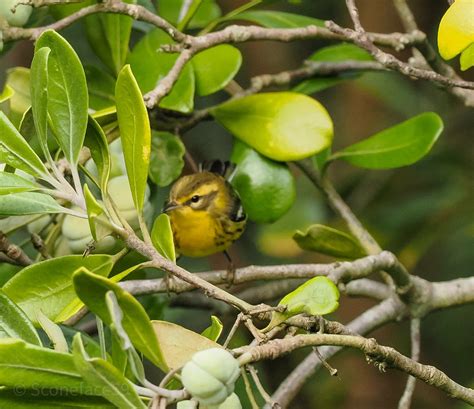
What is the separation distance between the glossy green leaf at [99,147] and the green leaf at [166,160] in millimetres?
494

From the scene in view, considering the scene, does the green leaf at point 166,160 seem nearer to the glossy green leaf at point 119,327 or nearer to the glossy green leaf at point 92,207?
the glossy green leaf at point 92,207

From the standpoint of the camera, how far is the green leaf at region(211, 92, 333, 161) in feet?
6.06

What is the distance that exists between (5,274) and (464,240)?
1.76 metres

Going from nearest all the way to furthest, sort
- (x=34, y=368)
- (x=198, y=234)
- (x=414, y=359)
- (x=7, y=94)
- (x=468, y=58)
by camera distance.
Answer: (x=34, y=368) < (x=468, y=58) < (x=7, y=94) < (x=414, y=359) < (x=198, y=234)

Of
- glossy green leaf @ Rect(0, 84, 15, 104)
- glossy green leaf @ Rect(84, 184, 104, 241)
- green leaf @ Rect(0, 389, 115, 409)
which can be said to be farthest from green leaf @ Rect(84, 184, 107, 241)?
glossy green leaf @ Rect(0, 84, 15, 104)

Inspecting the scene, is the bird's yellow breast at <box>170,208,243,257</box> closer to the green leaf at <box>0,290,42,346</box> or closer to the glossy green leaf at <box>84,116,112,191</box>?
the glossy green leaf at <box>84,116,112,191</box>

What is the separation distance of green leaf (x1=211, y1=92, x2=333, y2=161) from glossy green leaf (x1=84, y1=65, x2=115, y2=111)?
199 millimetres

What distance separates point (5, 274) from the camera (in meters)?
1.85

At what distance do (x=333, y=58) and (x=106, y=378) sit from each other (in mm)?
1252

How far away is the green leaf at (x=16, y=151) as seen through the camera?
1217mm

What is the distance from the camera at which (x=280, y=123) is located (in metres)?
1.88

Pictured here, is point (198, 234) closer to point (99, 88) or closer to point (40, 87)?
point (99, 88)

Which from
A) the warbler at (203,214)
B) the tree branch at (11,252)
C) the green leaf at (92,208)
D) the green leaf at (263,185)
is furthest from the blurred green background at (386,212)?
the green leaf at (92,208)

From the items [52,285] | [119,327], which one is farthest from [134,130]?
[119,327]
